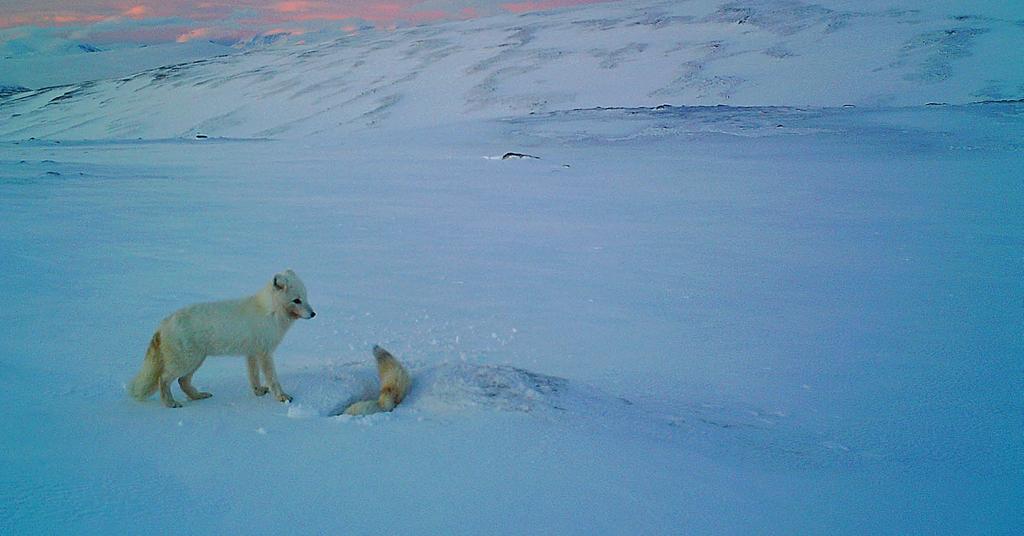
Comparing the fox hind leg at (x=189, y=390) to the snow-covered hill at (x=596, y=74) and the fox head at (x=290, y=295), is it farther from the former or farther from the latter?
the snow-covered hill at (x=596, y=74)

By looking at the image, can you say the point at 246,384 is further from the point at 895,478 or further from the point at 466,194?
the point at 466,194

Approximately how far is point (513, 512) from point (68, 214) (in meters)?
9.49

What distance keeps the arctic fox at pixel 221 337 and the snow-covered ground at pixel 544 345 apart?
6.1 inches

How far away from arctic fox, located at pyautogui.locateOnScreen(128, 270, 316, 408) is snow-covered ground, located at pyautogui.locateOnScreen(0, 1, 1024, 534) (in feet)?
0.51

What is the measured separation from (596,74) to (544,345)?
25198 mm

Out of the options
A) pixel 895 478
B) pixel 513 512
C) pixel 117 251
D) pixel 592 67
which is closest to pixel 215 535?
pixel 513 512

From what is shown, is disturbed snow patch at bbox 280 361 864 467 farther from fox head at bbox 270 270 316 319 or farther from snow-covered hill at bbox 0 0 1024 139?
snow-covered hill at bbox 0 0 1024 139

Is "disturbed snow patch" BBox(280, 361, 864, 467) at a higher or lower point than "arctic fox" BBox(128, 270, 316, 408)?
lower

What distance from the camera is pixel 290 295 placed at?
3.46 m

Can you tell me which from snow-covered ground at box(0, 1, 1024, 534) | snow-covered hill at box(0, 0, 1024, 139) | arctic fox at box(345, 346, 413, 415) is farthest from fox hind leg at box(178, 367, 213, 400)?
snow-covered hill at box(0, 0, 1024, 139)

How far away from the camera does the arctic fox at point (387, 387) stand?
327cm

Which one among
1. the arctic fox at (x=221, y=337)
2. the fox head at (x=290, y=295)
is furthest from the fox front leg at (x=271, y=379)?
the fox head at (x=290, y=295)

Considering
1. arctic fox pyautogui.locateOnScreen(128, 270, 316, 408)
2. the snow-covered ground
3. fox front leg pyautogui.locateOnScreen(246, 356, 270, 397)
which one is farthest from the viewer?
fox front leg pyautogui.locateOnScreen(246, 356, 270, 397)

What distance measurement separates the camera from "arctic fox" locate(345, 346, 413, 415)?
327 centimetres
